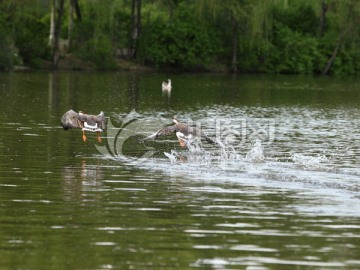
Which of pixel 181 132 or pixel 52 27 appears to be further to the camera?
pixel 52 27

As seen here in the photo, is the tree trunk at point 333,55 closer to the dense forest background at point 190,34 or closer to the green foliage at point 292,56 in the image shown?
the dense forest background at point 190,34

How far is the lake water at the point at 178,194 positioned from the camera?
45.5 feet

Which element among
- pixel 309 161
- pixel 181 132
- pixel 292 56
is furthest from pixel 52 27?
pixel 309 161

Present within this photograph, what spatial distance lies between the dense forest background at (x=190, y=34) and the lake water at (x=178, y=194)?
41.5 m

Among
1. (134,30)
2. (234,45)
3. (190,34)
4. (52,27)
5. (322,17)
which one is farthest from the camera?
(322,17)

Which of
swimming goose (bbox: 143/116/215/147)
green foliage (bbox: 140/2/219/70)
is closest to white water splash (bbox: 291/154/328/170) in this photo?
swimming goose (bbox: 143/116/215/147)

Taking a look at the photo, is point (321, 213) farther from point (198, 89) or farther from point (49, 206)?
point (198, 89)

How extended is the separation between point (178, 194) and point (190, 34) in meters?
76.1

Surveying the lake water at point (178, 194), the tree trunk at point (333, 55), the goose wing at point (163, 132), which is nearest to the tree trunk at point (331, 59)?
the tree trunk at point (333, 55)

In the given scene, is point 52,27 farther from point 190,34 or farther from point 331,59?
point 331,59

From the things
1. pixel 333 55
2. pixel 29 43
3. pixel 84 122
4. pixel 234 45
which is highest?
pixel 234 45

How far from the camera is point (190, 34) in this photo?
9469 cm

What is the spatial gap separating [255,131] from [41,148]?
10.4 m

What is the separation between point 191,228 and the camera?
51.4 ft
